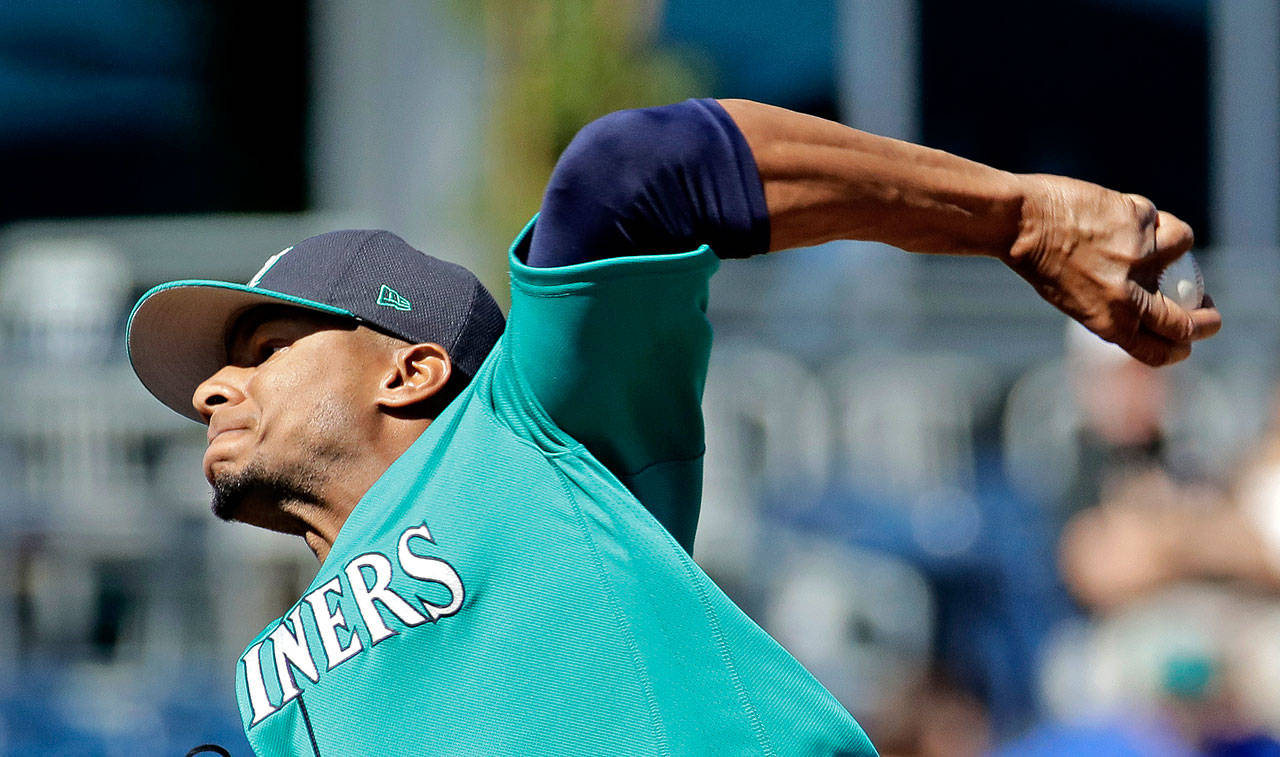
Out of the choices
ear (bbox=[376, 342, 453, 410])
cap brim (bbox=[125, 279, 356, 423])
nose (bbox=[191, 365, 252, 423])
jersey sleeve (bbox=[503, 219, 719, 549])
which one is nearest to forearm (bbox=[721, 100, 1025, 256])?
jersey sleeve (bbox=[503, 219, 719, 549])

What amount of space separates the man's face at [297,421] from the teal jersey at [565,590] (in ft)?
0.98

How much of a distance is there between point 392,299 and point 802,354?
465 centimetres

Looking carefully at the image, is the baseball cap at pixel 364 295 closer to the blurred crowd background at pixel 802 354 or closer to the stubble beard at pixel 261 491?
the stubble beard at pixel 261 491

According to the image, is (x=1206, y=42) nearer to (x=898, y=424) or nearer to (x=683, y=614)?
(x=898, y=424)

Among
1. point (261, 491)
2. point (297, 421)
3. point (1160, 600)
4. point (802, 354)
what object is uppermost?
point (297, 421)

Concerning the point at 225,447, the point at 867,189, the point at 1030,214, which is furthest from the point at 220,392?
the point at 1030,214

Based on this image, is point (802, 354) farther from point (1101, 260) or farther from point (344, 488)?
point (1101, 260)

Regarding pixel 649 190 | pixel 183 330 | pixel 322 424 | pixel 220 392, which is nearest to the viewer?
pixel 649 190

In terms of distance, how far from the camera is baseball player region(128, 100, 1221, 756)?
1574 mm

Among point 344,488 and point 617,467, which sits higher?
point 617,467

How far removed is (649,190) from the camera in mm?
1559

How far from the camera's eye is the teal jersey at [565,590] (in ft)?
5.26

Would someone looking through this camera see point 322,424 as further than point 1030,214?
Yes

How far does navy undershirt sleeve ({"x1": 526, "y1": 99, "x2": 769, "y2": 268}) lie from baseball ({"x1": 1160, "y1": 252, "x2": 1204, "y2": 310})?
50 cm
